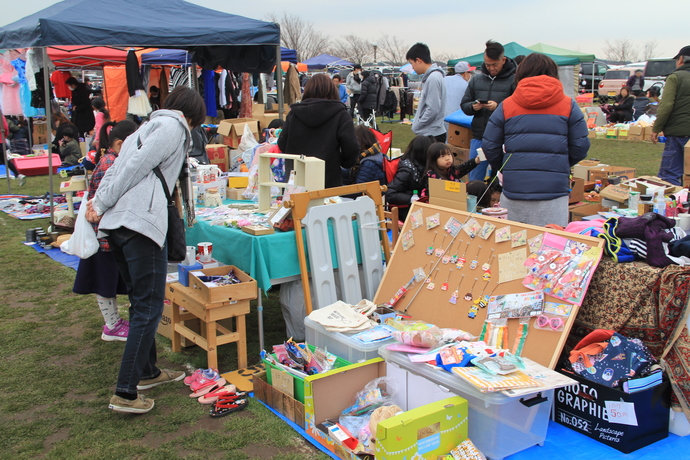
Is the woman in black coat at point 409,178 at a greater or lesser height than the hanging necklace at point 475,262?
greater

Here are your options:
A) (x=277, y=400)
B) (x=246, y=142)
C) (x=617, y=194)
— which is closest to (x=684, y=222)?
(x=617, y=194)

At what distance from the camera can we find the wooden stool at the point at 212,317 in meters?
3.42

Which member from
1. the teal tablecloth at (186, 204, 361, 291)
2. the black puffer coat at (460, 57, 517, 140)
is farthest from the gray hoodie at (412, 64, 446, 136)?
the teal tablecloth at (186, 204, 361, 291)

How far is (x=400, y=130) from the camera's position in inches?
663

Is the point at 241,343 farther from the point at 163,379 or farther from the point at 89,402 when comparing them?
the point at 89,402

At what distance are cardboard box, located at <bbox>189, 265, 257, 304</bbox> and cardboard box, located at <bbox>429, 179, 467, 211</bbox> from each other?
1.33 metres

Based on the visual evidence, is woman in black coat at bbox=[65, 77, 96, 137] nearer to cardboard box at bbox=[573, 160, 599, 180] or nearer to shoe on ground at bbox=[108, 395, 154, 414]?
cardboard box at bbox=[573, 160, 599, 180]

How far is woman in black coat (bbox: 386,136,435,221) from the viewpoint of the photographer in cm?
483

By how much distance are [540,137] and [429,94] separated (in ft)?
9.07

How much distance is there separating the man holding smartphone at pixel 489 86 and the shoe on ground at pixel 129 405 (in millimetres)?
3913

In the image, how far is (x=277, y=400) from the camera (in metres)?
3.09

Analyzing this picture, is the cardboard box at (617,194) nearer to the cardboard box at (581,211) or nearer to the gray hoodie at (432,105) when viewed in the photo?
the cardboard box at (581,211)

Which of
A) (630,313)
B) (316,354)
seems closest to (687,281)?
(630,313)

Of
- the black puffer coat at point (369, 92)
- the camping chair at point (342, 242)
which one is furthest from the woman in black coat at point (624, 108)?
the camping chair at point (342, 242)
